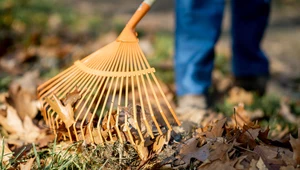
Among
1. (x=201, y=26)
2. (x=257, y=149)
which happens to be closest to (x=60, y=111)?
(x=257, y=149)

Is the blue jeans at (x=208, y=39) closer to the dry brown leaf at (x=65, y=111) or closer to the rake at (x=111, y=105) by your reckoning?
the rake at (x=111, y=105)

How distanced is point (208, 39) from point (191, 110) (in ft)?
1.43

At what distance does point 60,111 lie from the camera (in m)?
1.57

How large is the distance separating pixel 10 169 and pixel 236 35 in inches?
68.5

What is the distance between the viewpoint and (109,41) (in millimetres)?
3543

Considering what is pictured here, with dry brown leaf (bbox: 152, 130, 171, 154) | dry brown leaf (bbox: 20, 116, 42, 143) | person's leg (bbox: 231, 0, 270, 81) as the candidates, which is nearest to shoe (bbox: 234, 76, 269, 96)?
person's leg (bbox: 231, 0, 270, 81)

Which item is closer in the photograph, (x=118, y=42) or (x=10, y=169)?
(x=10, y=169)

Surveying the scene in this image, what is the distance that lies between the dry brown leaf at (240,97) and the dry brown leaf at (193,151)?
110cm

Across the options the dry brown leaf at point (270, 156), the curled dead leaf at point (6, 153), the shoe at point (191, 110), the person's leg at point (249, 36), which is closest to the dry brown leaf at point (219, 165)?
the dry brown leaf at point (270, 156)

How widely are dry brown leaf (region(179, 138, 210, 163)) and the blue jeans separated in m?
0.89

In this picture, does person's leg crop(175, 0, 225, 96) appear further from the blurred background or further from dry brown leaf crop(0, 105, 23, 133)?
dry brown leaf crop(0, 105, 23, 133)

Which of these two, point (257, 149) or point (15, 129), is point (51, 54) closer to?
point (15, 129)

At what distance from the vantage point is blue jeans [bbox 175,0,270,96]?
2240 millimetres

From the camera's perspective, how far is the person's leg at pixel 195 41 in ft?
7.30
